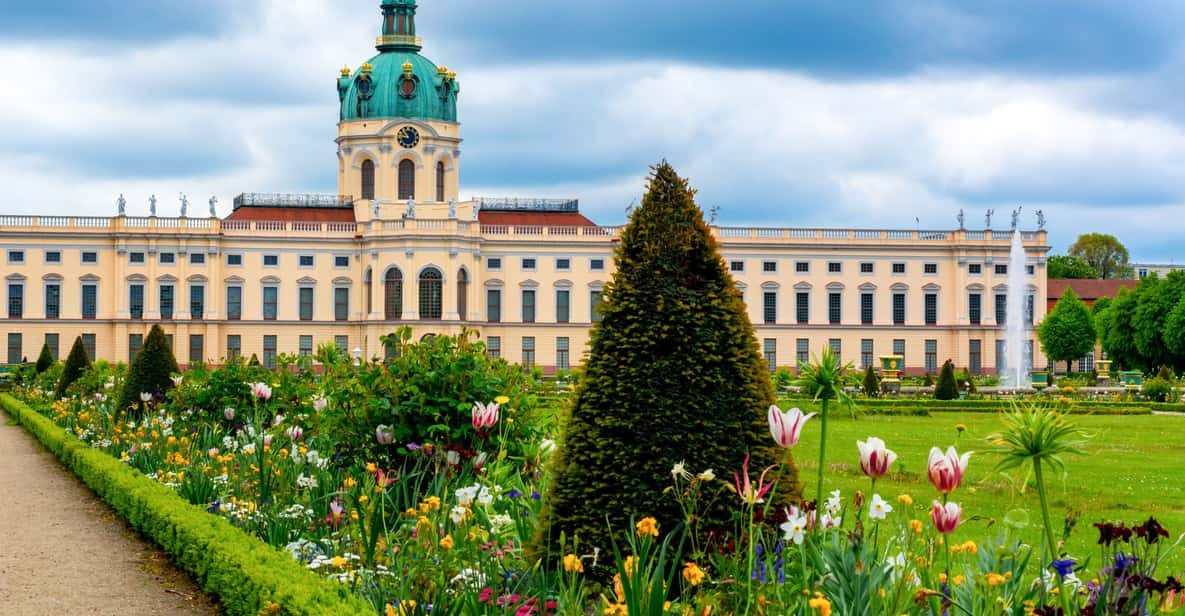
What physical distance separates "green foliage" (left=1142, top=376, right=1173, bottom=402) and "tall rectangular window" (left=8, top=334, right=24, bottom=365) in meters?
43.0

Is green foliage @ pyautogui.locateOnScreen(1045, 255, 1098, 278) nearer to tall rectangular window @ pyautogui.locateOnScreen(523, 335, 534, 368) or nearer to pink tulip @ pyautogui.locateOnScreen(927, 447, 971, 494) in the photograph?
tall rectangular window @ pyautogui.locateOnScreen(523, 335, 534, 368)

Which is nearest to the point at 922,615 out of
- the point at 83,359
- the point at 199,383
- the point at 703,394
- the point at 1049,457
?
the point at 1049,457

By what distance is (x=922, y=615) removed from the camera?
4117mm

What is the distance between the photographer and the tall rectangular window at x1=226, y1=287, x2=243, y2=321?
178 ft

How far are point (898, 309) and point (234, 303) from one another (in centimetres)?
2848

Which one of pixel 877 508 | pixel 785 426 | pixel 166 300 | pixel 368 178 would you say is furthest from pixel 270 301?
pixel 877 508

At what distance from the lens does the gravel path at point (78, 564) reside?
721cm

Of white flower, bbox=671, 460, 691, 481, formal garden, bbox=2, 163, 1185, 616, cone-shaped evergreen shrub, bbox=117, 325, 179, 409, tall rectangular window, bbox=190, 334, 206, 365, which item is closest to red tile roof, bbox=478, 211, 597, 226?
tall rectangular window, bbox=190, 334, 206, 365

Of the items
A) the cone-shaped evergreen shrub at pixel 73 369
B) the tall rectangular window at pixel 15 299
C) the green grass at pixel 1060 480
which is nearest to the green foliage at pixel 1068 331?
the green grass at pixel 1060 480

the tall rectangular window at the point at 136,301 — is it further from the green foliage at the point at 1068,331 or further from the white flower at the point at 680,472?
the white flower at the point at 680,472

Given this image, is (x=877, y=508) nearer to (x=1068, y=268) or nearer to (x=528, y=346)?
(x=528, y=346)

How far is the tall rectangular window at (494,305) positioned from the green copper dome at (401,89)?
28.7ft

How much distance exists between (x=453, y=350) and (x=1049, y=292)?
60.1m

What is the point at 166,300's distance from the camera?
5369 centimetres
